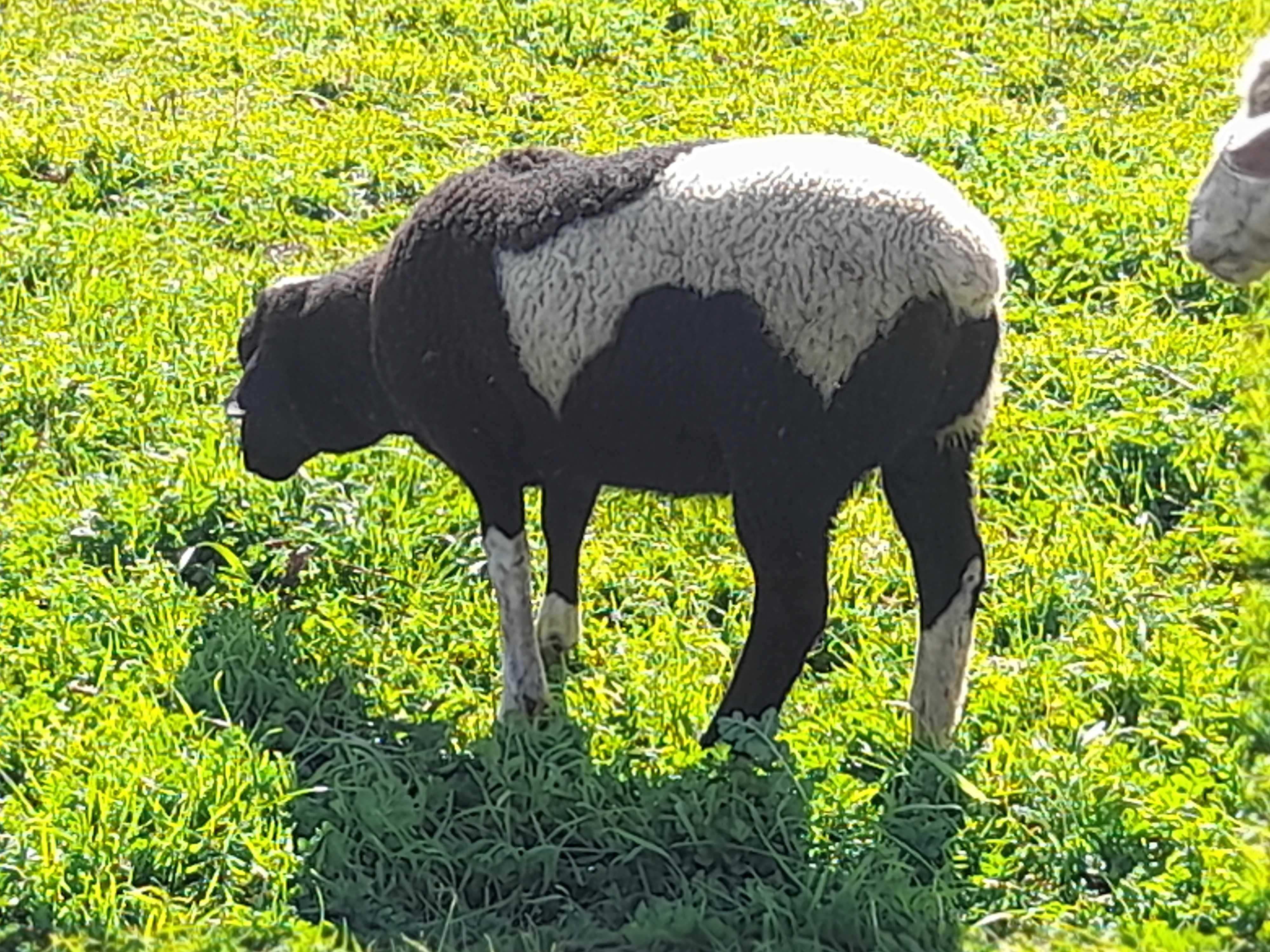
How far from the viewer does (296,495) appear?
6.03 metres

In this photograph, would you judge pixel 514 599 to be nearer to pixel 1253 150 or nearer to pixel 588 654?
pixel 588 654

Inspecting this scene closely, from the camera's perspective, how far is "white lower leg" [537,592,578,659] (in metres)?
5.26

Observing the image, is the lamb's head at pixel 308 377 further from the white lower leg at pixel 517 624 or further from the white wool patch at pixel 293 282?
the white lower leg at pixel 517 624

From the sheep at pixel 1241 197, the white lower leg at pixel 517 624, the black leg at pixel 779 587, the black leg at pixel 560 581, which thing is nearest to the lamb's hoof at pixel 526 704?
the white lower leg at pixel 517 624

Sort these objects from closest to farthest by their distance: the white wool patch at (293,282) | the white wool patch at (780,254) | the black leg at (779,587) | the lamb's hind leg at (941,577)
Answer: the white wool patch at (780,254) < the black leg at (779,587) < the lamb's hind leg at (941,577) < the white wool patch at (293,282)

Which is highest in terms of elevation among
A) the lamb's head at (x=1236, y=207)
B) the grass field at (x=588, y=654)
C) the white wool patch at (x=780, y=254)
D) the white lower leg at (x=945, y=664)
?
the lamb's head at (x=1236, y=207)

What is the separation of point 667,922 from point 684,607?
1561 millimetres

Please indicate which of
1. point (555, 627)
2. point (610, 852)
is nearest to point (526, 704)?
point (555, 627)

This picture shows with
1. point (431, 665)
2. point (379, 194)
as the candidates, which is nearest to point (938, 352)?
point (431, 665)

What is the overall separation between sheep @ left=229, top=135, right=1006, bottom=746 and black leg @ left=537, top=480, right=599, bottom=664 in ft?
0.39

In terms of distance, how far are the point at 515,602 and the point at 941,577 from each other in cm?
109

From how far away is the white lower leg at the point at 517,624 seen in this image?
487 cm

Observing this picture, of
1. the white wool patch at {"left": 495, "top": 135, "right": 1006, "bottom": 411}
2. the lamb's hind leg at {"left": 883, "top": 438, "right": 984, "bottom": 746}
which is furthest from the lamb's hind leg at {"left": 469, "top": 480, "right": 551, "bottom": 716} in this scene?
the lamb's hind leg at {"left": 883, "top": 438, "right": 984, "bottom": 746}

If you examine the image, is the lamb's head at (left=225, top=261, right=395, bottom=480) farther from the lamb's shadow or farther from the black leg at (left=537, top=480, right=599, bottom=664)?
the lamb's shadow
